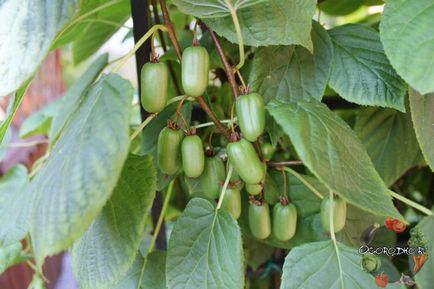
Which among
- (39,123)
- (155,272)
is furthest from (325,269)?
(39,123)

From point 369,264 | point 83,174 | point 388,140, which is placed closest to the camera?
point 83,174

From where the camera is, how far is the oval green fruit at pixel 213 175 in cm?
36

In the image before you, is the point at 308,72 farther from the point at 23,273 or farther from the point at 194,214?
the point at 23,273

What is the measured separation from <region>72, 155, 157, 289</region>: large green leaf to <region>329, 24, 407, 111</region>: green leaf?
15 centimetres

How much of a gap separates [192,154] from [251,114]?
0.05 meters

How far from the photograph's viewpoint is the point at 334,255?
34 cm

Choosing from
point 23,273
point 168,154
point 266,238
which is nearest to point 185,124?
point 168,154

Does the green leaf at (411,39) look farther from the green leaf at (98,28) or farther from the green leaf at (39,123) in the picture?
the green leaf at (39,123)

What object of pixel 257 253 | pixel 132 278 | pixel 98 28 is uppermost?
pixel 98 28

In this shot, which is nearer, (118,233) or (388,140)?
(118,233)

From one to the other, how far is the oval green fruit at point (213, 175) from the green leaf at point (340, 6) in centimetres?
25

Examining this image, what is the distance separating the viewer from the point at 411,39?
0.29 meters

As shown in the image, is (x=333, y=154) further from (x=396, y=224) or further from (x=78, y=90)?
(x=78, y=90)

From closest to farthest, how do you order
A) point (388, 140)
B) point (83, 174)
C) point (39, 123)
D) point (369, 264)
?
point (83, 174) < point (369, 264) < point (388, 140) < point (39, 123)
